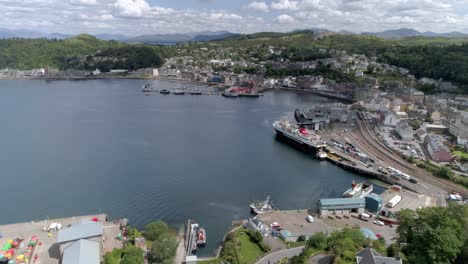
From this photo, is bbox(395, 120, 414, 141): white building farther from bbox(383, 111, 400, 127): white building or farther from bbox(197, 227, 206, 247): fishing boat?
bbox(197, 227, 206, 247): fishing boat

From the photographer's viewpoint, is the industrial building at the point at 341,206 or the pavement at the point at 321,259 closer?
the pavement at the point at 321,259

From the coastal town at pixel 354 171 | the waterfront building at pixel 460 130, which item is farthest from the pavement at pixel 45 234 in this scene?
the waterfront building at pixel 460 130

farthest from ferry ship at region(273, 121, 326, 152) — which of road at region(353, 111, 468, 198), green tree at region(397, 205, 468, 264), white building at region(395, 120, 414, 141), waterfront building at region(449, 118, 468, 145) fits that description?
green tree at region(397, 205, 468, 264)

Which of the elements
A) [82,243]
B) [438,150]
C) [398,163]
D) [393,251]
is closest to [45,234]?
[82,243]

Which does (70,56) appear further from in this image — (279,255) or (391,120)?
(279,255)

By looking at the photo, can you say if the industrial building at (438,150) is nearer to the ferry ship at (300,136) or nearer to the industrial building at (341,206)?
the ferry ship at (300,136)

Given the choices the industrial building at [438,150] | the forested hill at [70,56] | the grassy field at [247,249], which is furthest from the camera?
Answer: the forested hill at [70,56]

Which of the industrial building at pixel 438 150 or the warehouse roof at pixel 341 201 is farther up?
the industrial building at pixel 438 150
